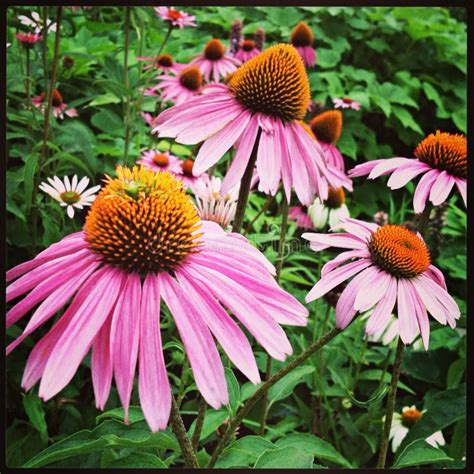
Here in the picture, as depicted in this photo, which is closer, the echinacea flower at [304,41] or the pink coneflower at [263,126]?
the pink coneflower at [263,126]

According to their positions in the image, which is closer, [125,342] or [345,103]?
[125,342]

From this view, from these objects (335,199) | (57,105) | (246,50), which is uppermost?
(246,50)

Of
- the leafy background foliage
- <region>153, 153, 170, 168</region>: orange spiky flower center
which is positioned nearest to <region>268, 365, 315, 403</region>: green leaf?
the leafy background foliage

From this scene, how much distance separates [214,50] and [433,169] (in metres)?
0.62

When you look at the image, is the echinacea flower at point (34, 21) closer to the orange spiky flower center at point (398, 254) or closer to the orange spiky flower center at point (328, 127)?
the orange spiky flower center at point (328, 127)

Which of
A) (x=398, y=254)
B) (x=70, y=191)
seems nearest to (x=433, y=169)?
(x=398, y=254)

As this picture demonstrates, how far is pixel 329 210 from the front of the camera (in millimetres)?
1007

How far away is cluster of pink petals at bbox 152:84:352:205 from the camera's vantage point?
2.15 feet

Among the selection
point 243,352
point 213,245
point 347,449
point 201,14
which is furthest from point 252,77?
point 347,449

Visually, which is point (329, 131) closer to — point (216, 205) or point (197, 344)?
point (216, 205)

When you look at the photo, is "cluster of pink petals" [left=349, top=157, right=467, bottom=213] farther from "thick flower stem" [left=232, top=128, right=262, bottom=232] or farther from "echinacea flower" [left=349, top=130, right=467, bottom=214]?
"thick flower stem" [left=232, top=128, right=262, bottom=232]

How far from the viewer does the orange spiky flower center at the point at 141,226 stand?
0.50m

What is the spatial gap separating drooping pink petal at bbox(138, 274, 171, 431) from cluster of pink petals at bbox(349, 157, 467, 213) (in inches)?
15.7

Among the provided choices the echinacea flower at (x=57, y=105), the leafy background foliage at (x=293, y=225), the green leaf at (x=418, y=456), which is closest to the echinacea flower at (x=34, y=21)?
the leafy background foliage at (x=293, y=225)
